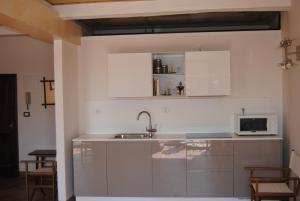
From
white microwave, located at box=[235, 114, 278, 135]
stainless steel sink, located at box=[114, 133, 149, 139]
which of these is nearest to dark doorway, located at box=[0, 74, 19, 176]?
stainless steel sink, located at box=[114, 133, 149, 139]

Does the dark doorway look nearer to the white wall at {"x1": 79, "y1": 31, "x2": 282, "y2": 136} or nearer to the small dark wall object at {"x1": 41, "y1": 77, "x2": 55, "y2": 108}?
the small dark wall object at {"x1": 41, "y1": 77, "x2": 55, "y2": 108}

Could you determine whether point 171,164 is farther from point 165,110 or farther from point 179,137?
point 165,110

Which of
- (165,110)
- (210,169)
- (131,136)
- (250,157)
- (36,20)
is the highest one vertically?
(36,20)

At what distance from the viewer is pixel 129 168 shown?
4.76m

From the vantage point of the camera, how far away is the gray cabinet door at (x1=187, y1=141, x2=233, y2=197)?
15.2ft

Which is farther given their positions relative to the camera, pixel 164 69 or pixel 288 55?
pixel 164 69

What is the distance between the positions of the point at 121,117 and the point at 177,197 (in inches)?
56.4

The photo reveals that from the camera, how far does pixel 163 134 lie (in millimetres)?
5160

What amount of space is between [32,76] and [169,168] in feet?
10.5

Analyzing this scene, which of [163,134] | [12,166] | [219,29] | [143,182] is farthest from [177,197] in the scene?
[12,166]

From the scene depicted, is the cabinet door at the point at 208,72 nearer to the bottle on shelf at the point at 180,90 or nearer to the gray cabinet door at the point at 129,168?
the bottle on shelf at the point at 180,90

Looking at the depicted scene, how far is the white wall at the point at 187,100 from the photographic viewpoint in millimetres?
5066

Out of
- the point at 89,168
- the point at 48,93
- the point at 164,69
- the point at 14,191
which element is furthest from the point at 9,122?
the point at 164,69

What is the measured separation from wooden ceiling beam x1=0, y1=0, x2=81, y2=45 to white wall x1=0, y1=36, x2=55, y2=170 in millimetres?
1558
